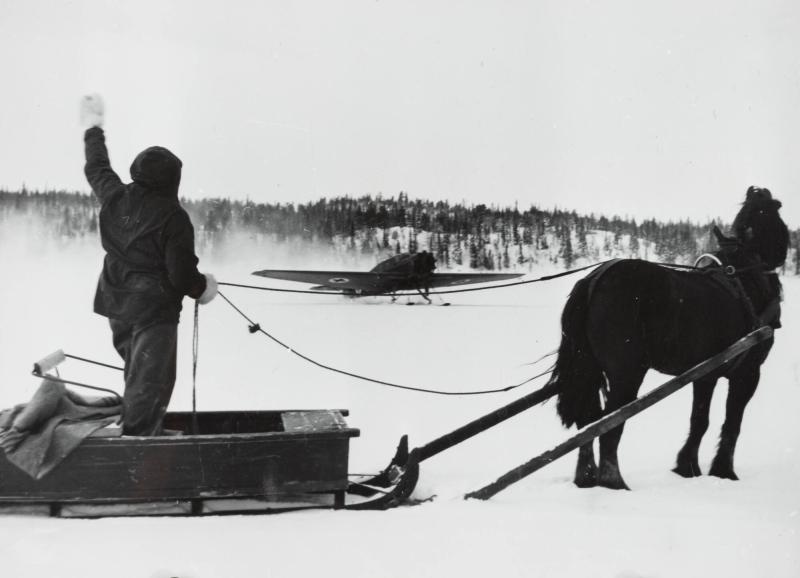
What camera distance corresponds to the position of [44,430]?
9.42 feet

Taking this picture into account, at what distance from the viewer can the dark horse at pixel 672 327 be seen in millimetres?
3754

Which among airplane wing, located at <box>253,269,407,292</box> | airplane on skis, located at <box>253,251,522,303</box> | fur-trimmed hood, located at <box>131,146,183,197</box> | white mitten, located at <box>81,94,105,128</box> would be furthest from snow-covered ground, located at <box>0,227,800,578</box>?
white mitten, located at <box>81,94,105,128</box>

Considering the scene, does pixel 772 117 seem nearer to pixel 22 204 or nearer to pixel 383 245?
pixel 383 245

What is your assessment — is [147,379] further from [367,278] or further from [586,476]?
[367,278]

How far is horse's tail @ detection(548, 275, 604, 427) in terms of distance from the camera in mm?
3902

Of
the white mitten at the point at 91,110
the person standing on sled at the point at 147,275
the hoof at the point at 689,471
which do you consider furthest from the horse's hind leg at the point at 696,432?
the white mitten at the point at 91,110

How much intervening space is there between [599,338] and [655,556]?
4.54 ft

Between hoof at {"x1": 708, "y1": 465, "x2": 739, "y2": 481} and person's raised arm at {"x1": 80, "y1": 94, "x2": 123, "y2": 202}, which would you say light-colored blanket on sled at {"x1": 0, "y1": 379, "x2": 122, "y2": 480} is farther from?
hoof at {"x1": 708, "y1": 465, "x2": 739, "y2": 481}

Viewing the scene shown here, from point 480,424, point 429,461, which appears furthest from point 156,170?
point 429,461

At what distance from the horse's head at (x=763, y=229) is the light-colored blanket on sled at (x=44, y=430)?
3976 mm

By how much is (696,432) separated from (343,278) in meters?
3.93

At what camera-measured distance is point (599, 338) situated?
378 cm

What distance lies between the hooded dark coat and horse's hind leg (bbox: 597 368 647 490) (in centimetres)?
231

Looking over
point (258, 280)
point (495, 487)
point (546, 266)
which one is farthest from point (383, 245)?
point (495, 487)
